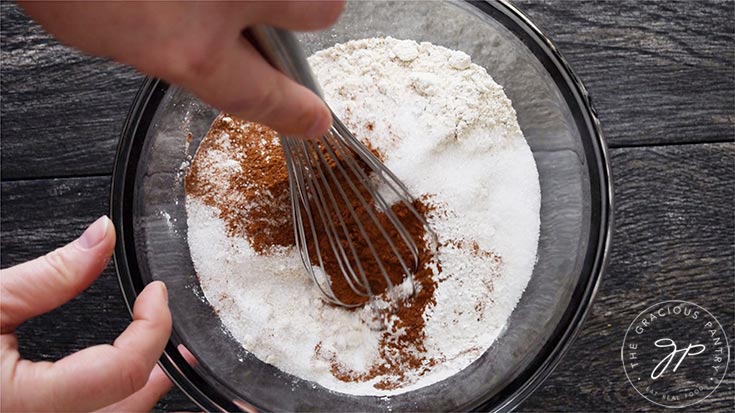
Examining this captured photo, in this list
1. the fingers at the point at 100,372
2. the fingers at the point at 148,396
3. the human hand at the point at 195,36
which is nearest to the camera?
the human hand at the point at 195,36

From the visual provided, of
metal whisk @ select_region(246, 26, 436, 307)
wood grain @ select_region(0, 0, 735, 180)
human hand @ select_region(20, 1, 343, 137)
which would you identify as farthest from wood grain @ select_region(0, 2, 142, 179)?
human hand @ select_region(20, 1, 343, 137)

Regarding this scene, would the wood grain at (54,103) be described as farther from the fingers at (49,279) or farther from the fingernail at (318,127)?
the fingernail at (318,127)

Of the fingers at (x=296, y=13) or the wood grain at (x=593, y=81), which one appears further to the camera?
the wood grain at (x=593, y=81)

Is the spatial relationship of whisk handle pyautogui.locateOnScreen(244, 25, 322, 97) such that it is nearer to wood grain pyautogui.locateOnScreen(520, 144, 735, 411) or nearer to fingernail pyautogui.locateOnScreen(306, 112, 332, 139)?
fingernail pyautogui.locateOnScreen(306, 112, 332, 139)

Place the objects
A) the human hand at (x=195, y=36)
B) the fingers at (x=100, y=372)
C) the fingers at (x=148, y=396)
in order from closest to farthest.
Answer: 1. the human hand at (x=195, y=36)
2. the fingers at (x=100, y=372)
3. the fingers at (x=148, y=396)

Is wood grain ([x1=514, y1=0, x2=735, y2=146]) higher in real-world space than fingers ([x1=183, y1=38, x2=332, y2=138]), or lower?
lower

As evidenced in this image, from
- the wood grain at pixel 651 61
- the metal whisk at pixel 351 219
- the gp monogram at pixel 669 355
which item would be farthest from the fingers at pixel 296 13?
the gp monogram at pixel 669 355
